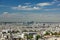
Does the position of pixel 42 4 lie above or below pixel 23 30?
above

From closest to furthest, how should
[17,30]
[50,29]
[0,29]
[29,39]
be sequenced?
[29,39] < [0,29] < [17,30] < [50,29]

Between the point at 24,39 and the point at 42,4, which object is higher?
the point at 42,4

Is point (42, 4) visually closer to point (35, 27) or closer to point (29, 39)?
point (29, 39)

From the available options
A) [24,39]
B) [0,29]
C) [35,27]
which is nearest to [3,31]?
[0,29]

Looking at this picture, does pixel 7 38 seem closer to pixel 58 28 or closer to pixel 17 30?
pixel 17 30

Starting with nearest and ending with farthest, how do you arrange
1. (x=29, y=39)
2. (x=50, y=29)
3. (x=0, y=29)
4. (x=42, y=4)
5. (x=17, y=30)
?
(x=42, y=4) → (x=29, y=39) → (x=0, y=29) → (x=17, y=30) → (x=50, y=29)

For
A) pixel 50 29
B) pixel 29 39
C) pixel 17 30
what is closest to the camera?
pixel 29 39

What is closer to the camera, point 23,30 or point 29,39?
point 29,39

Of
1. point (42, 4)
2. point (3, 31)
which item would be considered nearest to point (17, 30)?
point (3, 31)

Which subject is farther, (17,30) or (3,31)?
(17,30)
